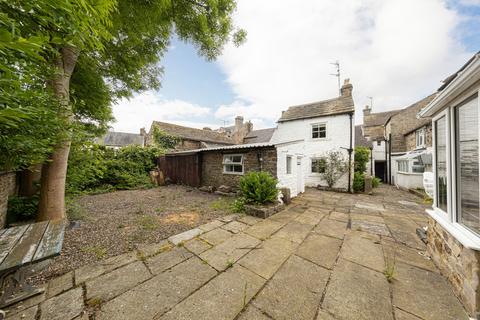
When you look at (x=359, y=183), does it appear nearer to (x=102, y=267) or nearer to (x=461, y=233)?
(x=461, y=233)

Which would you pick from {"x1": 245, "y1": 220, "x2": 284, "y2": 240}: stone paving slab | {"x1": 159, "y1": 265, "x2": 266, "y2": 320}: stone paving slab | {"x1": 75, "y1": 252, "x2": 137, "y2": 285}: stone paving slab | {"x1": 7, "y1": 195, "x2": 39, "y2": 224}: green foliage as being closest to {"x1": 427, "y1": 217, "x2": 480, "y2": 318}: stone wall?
{"x1": 159, "y1": 265, "x2": 266, "y2": 320}: stone paving slab

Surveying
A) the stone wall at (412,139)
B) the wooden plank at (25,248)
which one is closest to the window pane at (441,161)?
the wooden plank at (25,248)

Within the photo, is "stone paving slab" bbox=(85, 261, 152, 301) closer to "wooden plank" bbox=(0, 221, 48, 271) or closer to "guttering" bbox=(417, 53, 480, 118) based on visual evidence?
"wooden plank" bbox=(0, 221, 48, 271)

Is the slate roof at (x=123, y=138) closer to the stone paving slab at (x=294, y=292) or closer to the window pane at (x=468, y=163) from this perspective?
the stone paving slab at (x=294, y=292)

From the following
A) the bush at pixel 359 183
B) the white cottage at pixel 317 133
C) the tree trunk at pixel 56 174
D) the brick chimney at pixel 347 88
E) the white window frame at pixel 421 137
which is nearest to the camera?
the tree trunk at pixel 56 174

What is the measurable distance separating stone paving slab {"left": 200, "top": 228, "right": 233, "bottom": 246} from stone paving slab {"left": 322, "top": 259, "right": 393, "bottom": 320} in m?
2.06

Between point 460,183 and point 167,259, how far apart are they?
451cm

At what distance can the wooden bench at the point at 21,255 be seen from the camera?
157cm

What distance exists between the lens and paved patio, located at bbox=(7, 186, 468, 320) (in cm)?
181

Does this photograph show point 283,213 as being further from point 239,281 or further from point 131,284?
point 131,284

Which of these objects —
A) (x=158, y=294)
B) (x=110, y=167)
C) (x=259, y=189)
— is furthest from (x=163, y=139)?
(x=158, y=294)

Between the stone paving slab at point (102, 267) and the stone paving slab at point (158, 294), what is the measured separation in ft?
2.42

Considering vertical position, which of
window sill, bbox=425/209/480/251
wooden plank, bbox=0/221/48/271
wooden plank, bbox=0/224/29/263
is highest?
window sill, bbox=425/209/480/251

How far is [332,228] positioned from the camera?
423 centimetres
